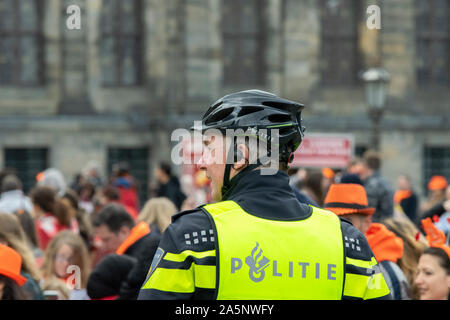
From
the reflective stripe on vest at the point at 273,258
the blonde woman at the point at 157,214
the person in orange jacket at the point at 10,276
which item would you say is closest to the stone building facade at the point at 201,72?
the blonde woman at the point at 157,214

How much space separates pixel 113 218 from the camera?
5.71 metres

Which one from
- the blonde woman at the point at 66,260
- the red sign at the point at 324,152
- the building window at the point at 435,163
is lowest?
the building window at the point at 435,163

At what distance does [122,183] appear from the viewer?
1256cm

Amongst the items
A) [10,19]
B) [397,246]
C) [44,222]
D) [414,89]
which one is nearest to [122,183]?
[44,222]

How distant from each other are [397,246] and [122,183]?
844 centimetres

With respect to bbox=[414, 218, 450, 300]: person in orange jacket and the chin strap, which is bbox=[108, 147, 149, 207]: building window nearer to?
bbox=[414, 218, 450, 300]: person in orange jacket

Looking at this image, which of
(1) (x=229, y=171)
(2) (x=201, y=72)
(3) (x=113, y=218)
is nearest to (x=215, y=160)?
(1) (x=229, y=171)

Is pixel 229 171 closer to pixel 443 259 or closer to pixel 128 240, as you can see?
pixel 443 259

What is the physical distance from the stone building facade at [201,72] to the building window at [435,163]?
0.04 meters

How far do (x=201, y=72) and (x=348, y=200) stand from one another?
16.8 m

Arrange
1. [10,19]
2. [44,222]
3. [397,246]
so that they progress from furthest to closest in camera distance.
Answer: [10,19] → [44,222] → [397,246]

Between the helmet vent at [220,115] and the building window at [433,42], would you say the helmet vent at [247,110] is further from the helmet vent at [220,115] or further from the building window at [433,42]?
the building window at [433,42]

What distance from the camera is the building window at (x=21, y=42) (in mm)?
20984
